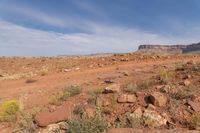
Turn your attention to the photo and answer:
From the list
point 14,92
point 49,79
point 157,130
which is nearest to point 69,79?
point 49,79

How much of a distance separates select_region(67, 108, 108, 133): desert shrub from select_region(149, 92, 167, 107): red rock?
4.83ft

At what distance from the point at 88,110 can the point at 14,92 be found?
26.3 ft

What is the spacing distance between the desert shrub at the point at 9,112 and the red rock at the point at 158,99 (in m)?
4.35

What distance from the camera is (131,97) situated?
31.6ft

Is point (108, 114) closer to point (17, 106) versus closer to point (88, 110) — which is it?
point (88, 110)

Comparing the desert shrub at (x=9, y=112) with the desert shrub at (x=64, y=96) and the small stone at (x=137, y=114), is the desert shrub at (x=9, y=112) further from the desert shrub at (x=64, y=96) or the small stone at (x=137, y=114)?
the small stone at (x=137, y=114)

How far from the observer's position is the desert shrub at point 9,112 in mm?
10898

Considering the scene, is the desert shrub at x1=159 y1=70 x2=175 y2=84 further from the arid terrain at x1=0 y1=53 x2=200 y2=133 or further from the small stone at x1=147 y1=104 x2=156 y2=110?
the small stone at x1=147 y1=104 x2=156 y2=110

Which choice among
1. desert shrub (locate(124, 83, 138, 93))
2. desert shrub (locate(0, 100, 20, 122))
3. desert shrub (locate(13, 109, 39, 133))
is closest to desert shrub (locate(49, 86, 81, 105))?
desert shrub (locate(13, 109, 39, 133))

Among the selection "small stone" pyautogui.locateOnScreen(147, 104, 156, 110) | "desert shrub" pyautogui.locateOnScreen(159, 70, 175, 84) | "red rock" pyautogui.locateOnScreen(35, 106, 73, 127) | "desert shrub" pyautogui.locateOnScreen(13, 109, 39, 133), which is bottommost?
"desert shrub" pyautogui.locateOnScreen(13, 109, 39, 133)

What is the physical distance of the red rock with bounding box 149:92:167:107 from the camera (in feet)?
29.6

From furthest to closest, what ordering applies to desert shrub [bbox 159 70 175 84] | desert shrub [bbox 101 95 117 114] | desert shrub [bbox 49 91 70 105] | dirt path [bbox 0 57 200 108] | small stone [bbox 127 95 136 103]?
Answer: dirt path [bbox 0 57 200 108] → desert shrub [bbox 49 91 70 105] → desert shrub [bbox 159 70 175 84] → small stone [bbox 127 95 136 103] → desert shrub [bbox 101 95 117 114]

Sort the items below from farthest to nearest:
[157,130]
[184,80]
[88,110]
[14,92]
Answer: [14,92] < [184,80] < [88,110] < [157,130]

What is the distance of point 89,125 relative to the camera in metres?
8.35
